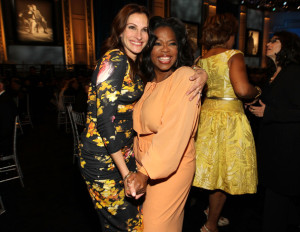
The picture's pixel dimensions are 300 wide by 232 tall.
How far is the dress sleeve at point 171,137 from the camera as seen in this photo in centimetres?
113

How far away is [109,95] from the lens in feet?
3.63

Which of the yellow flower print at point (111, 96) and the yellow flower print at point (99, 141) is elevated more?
the yellow flower print at point (111, 96)

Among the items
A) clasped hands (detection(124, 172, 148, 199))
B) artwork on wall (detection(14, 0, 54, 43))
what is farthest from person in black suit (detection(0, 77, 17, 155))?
artwork on wall (detection(14, 0, 54, 43))

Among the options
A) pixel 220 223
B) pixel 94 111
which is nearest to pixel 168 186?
pixel 94 111

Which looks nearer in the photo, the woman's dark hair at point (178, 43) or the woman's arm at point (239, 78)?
the woman's dark hair at point (178, 43)

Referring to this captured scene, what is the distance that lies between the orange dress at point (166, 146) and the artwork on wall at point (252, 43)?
16415mm

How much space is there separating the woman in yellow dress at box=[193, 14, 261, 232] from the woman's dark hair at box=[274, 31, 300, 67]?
0.86ft

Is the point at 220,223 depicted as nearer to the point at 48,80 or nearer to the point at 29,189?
the point at 29,189

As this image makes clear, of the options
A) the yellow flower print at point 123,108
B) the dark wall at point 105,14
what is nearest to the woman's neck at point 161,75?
the yellow flower print at point 123,108

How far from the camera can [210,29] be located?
1.88 metres

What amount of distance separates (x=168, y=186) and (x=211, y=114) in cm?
86

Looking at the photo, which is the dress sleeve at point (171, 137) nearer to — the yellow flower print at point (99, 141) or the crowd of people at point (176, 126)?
the crowd of people at point (176, 126)

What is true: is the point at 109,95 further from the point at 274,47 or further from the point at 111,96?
the point at 274,47

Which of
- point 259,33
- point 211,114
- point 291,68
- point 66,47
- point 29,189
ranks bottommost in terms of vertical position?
point 29,189
